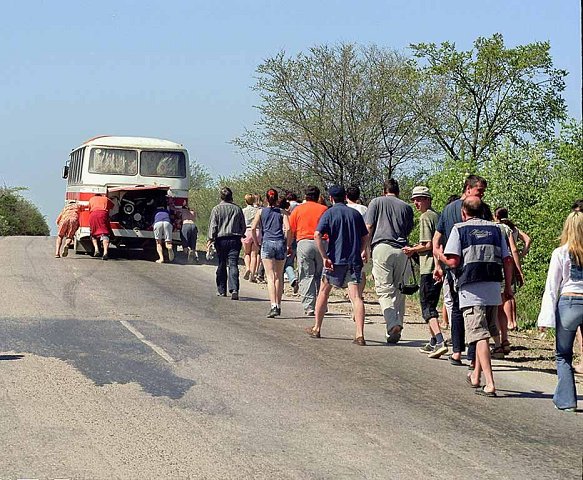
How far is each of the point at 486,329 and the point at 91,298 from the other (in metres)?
8.54

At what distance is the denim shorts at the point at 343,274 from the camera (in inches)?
488

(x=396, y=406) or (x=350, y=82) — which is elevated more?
(x=350, y=82)

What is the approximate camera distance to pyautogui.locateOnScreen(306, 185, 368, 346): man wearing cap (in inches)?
486

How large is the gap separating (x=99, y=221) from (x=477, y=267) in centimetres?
1589

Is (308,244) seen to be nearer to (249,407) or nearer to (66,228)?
(249,407)

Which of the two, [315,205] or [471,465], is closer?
[471,465]

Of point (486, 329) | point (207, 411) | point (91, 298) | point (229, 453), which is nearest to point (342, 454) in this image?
point (229, 453)

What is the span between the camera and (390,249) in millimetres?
12234

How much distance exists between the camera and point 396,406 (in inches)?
344

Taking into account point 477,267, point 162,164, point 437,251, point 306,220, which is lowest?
point 477,267

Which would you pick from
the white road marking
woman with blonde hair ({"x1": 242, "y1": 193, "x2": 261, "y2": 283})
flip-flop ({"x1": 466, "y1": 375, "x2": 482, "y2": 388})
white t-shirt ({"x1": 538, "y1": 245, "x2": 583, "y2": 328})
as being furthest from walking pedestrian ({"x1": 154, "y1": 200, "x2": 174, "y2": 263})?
white t-shirt ({"x1": 538, "y1": 245, "x2": 583, "y2": 328})

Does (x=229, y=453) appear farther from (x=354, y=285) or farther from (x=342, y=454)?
(x=354, y=285)

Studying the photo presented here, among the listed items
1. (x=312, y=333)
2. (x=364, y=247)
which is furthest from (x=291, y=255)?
(x=364, y=247)

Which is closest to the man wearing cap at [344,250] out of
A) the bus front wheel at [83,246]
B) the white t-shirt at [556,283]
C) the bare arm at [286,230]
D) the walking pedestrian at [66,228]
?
the bare arm at [286,230]
